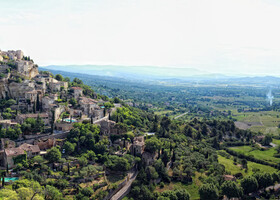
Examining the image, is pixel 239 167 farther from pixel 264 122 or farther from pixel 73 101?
pixel 264 122

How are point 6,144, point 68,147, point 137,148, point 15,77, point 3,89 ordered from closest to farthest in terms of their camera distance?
1. point 6,144
2. point 68,147
3. point 137,148
4. point 3,89
5. point 15,77

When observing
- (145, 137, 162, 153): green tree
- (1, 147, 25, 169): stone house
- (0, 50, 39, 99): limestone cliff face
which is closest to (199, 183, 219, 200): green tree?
(145, 137, 162, 153): green tree

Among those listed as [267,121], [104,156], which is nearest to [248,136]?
[267,121]

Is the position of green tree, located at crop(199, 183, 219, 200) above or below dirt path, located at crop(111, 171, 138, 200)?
above

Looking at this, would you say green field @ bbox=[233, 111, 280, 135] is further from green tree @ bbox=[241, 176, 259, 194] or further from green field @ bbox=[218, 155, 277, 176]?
green tree @ bbox=[241, 176, 259, 194]

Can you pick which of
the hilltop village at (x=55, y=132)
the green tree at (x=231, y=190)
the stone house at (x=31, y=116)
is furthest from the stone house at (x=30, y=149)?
the green tree at (x=231, y=190)

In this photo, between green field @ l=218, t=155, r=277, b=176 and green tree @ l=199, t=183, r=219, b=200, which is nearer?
green tree @ l=199, t=183, r=219, b=200

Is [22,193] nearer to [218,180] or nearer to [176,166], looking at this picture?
[176,166]

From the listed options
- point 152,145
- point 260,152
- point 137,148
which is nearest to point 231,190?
point 152,145
